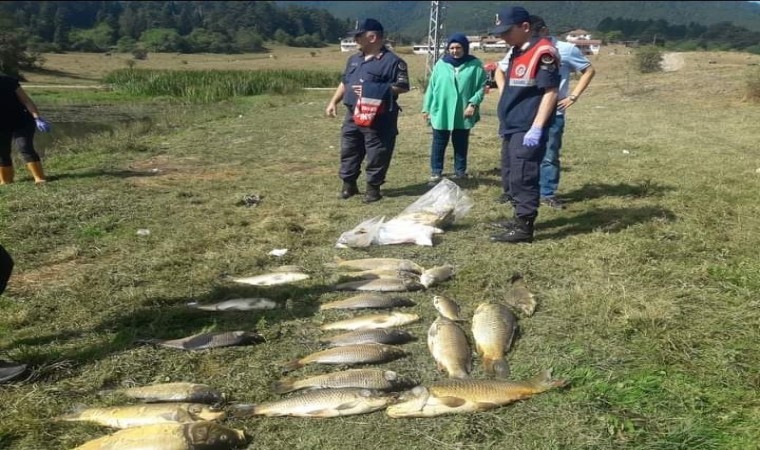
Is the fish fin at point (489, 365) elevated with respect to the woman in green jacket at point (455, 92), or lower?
lower

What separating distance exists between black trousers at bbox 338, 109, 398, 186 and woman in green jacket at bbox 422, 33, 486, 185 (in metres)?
1.06

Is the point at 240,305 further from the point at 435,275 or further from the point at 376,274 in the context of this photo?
the point at 435,275

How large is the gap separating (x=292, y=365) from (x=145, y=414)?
0.83 meters

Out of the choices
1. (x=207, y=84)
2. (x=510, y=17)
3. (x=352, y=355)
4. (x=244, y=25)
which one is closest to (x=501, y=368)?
(x=352, y=355)

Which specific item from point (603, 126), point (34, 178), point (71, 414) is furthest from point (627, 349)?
point (603, 126)

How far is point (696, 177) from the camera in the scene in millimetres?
7742

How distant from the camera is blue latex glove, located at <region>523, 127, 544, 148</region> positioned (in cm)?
469

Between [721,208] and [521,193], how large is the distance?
2655mm

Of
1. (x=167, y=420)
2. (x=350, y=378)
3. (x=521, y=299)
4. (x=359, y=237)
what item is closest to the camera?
(x=167, y=420)

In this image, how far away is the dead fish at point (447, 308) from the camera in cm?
373

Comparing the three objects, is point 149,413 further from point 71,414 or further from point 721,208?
point 721,208

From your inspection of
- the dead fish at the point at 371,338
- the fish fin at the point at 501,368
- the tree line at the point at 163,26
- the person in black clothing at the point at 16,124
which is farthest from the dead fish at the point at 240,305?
the person in black clothing at the point at 16,124

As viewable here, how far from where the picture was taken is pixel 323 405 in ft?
9.16

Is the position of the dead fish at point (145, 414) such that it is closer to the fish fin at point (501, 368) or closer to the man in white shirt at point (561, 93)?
the fish fin at point (501, 368)
